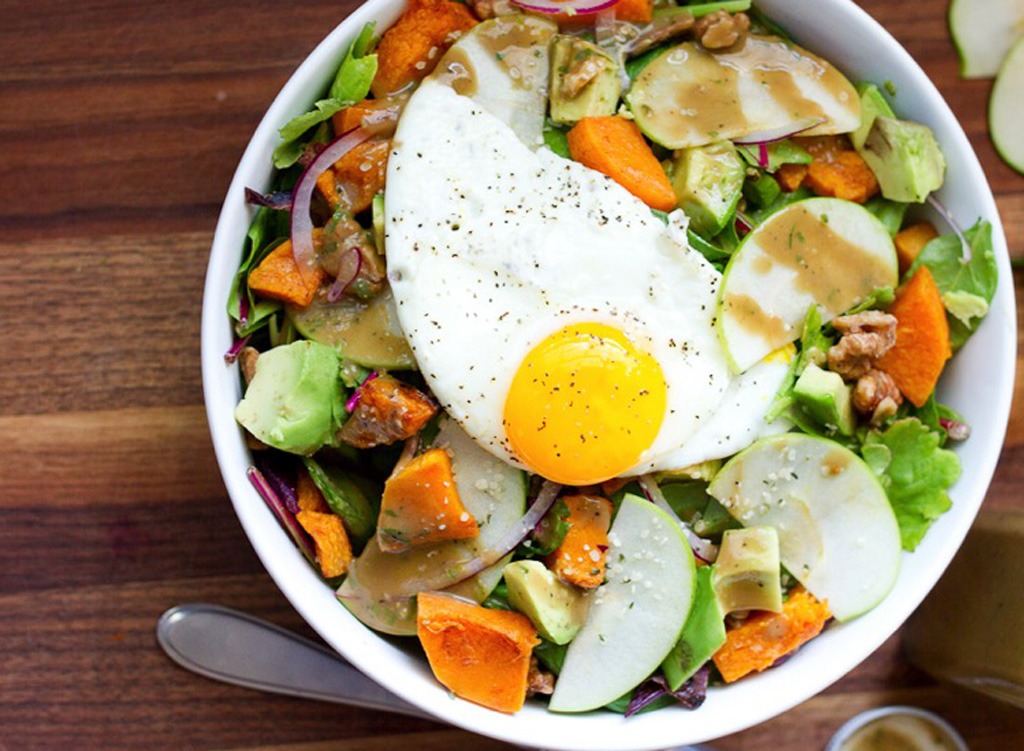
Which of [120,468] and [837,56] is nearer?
[837,56]

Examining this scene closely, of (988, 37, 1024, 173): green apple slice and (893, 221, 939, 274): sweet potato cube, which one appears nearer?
(893, 221, 939, 274): sweet potato cube

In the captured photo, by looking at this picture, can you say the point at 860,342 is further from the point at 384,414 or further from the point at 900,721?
the point at 900,721

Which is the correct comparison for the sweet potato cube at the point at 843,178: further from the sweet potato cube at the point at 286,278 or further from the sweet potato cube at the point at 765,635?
the sweet potato cube at the point at 286,278

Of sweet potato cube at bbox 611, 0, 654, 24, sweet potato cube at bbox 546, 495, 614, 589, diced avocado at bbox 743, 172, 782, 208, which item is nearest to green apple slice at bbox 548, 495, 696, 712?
sweet potato cube at bbox 546, 495, 614, 589

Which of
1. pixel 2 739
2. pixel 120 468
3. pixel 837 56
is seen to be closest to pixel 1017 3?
pixel 837 56

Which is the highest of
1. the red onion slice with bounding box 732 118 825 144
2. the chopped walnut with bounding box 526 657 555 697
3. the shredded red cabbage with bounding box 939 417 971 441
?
the red onion slice with bounding box 732 118 825 144

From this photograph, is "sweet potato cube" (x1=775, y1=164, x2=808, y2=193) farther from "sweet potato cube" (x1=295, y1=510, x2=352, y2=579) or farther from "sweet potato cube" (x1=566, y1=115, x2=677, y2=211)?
"sweet potato cube" (x1=295, y1=510, x2=352, y2=579)

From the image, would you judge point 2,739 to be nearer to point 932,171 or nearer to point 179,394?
point 179,394
